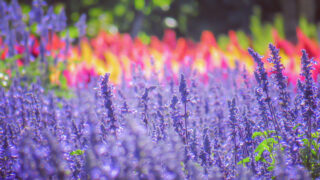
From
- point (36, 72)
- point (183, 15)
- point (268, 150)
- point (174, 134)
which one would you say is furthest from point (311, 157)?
point (183, 15)

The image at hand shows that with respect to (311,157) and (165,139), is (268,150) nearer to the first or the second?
(311,157)

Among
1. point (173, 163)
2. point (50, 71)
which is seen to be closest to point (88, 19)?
point (50, 71)

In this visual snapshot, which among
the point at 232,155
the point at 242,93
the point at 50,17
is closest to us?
the point at 232,155

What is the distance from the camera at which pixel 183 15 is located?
10352mm

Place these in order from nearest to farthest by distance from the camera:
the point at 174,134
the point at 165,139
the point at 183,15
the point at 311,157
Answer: the point at 174,134
the point at 311,157
the point at 165,139
the point at 183,15

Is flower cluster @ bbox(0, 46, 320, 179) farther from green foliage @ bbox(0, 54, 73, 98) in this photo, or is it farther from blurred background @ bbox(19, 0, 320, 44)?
blurred background @ bbox(19, 0, 320, 44)

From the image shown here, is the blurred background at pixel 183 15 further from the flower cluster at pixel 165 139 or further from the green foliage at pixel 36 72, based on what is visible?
the flower cluster at pixel 165 139

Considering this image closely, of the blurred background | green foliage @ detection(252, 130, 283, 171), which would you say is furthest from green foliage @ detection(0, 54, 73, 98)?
the blurred background

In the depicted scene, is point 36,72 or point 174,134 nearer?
point 174,134

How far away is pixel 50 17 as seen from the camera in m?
4.64

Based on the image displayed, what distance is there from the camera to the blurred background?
887 cm

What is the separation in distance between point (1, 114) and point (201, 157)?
4.61 ft

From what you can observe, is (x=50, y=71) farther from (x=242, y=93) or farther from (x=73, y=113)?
(x=242, y=93)

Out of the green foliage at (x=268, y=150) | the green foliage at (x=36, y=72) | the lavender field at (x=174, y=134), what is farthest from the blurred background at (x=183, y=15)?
the green foliage at (x=268, y=150)
